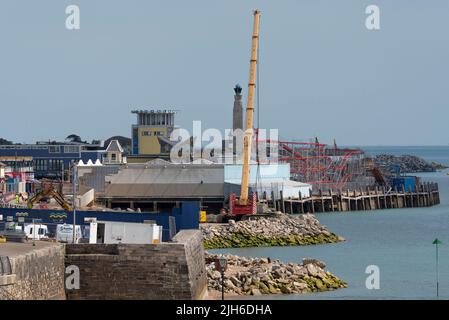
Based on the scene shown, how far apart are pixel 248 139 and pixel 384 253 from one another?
64.7ft

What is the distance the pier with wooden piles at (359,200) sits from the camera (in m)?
90.9

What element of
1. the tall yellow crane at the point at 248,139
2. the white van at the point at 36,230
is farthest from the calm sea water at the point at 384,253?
the white van at the point at 36,230

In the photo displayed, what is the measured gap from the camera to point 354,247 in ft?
205

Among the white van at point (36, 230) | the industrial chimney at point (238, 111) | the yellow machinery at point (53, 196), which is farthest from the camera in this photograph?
the industrial chimney at point (238, 111)

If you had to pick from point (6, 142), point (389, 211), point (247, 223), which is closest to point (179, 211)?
point (247, 223)

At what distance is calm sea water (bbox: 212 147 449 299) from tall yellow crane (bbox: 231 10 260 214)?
502 centimetres

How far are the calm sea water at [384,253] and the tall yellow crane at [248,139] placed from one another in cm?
502

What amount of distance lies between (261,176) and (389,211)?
1316 cm

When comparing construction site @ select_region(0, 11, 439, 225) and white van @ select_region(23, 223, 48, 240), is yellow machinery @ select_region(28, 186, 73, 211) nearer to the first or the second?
construction site @ select_region(0, 11, 439, 225)

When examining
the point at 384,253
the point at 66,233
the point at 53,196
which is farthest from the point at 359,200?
the point at 66,233

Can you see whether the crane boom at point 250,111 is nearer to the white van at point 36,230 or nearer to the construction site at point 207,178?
the construction site at point 207,178
